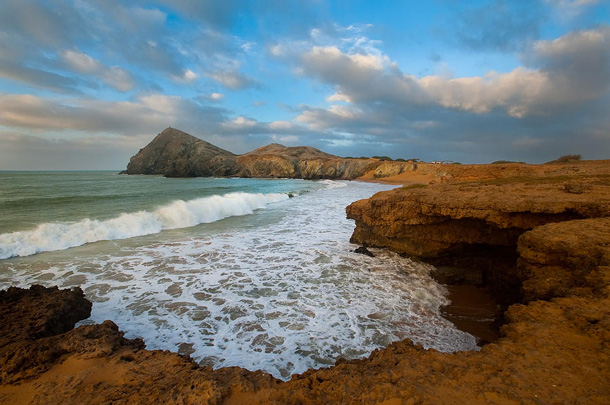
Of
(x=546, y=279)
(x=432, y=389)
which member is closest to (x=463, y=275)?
(x=546, y=279)

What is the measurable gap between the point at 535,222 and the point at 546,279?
2450mm

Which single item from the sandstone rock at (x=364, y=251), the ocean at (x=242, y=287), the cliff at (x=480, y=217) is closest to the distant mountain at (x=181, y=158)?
the ocean at (x=242, y=287)

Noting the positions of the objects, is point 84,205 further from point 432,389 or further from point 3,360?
point 432,389

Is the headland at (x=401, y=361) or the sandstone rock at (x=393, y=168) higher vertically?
the sandstone rock at (x=393, y=168)

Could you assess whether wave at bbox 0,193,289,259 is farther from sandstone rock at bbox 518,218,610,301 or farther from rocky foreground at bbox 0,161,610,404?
sandstone rock at bbox 518,218,610,301

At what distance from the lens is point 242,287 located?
654cm

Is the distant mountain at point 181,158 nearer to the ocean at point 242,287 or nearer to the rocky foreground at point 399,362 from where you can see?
the ocean at point 242,287

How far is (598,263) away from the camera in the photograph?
3.82 m

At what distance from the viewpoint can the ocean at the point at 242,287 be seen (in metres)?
4.41

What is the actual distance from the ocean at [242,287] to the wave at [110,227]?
0.06m

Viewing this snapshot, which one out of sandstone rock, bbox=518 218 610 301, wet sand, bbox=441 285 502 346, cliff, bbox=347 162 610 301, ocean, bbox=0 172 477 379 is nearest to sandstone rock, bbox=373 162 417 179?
ocean, bbox=0 172 477 379

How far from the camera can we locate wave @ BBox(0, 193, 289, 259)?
9.80 m

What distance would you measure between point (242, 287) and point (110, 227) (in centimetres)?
945

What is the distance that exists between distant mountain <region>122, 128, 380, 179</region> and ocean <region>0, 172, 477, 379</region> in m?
57.4
